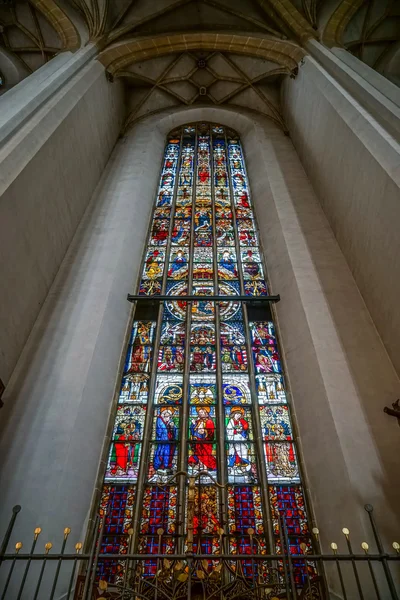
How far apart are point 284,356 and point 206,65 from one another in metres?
9.14

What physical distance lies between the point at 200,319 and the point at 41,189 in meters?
3.16

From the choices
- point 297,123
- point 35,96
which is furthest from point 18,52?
point 297,123

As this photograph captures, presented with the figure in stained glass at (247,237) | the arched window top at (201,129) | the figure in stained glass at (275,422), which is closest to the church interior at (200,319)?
the figure in stained glass at (275,422)

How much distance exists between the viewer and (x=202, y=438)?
525 cm

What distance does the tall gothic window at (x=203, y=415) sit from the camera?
4.45m

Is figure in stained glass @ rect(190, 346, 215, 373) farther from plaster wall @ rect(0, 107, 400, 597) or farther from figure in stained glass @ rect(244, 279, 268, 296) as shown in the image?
figure in stained glass @ rect(244, 279, 268, 296)

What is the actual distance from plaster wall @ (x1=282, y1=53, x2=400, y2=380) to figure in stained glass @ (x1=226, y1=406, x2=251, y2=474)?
1684mm

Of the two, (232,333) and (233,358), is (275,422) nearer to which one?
(233,358)

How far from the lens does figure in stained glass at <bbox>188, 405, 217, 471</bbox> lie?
5012 mm

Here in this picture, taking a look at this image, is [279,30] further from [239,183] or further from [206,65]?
[239,183]

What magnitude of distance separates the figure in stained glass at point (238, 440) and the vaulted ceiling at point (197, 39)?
8.32 m

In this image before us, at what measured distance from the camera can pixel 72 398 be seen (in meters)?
5.04

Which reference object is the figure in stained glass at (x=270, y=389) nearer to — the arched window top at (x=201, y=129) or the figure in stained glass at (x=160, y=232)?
the figure in stained glass at (x=160, y=232)

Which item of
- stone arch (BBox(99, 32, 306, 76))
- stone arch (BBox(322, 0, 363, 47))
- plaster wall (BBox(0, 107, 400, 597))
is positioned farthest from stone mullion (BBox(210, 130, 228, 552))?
stone arch (BBox(322, 0, 363, 47))
